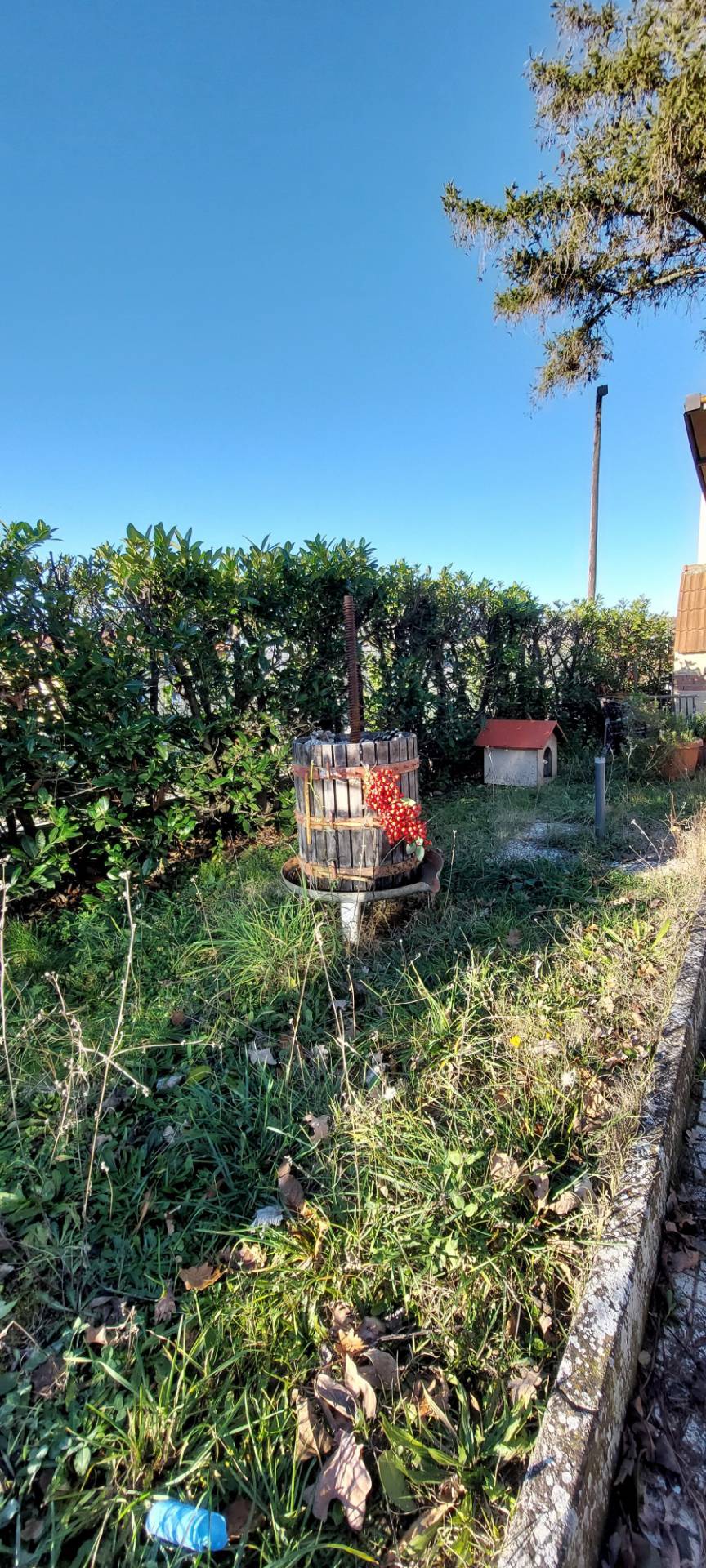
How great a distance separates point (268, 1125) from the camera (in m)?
1.77

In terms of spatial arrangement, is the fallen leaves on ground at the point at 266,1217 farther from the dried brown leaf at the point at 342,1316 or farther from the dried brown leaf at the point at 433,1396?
the dried brown leaf at the point at 433,1396

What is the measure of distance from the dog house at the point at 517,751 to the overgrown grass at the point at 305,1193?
303 cm

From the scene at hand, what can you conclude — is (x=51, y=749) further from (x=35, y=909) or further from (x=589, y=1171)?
(x=589, y=1171)

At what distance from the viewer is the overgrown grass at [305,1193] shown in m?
1.07

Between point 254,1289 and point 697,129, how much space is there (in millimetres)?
7869

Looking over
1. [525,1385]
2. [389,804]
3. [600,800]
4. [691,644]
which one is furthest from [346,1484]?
[691,644]

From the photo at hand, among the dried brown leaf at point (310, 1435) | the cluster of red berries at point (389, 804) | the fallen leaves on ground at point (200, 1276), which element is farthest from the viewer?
the cluster of red berries at point (389, 804)

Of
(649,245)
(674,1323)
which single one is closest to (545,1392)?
(674,1323)

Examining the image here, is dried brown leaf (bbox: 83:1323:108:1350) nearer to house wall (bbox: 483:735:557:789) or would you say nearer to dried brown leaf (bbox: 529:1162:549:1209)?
dried brown leaf (bbox: 529:1162:549:1209)

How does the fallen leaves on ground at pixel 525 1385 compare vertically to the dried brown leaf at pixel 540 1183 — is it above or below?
below

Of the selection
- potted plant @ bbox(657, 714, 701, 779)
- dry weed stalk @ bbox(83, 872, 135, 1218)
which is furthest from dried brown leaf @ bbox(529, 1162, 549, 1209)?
potted plant @ bbox(657, 714, 701, 779)

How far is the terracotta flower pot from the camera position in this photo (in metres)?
6.08

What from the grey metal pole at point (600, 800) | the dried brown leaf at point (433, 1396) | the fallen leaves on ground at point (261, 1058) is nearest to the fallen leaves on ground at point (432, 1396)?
the dried brown leaf at point (433, 1396)

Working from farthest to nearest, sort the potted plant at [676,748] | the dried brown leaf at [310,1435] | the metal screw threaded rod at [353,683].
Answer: the potted plant at [676,748], the metal screw threaded rod at [353,683], the dried brown leaf at [310,1435]
